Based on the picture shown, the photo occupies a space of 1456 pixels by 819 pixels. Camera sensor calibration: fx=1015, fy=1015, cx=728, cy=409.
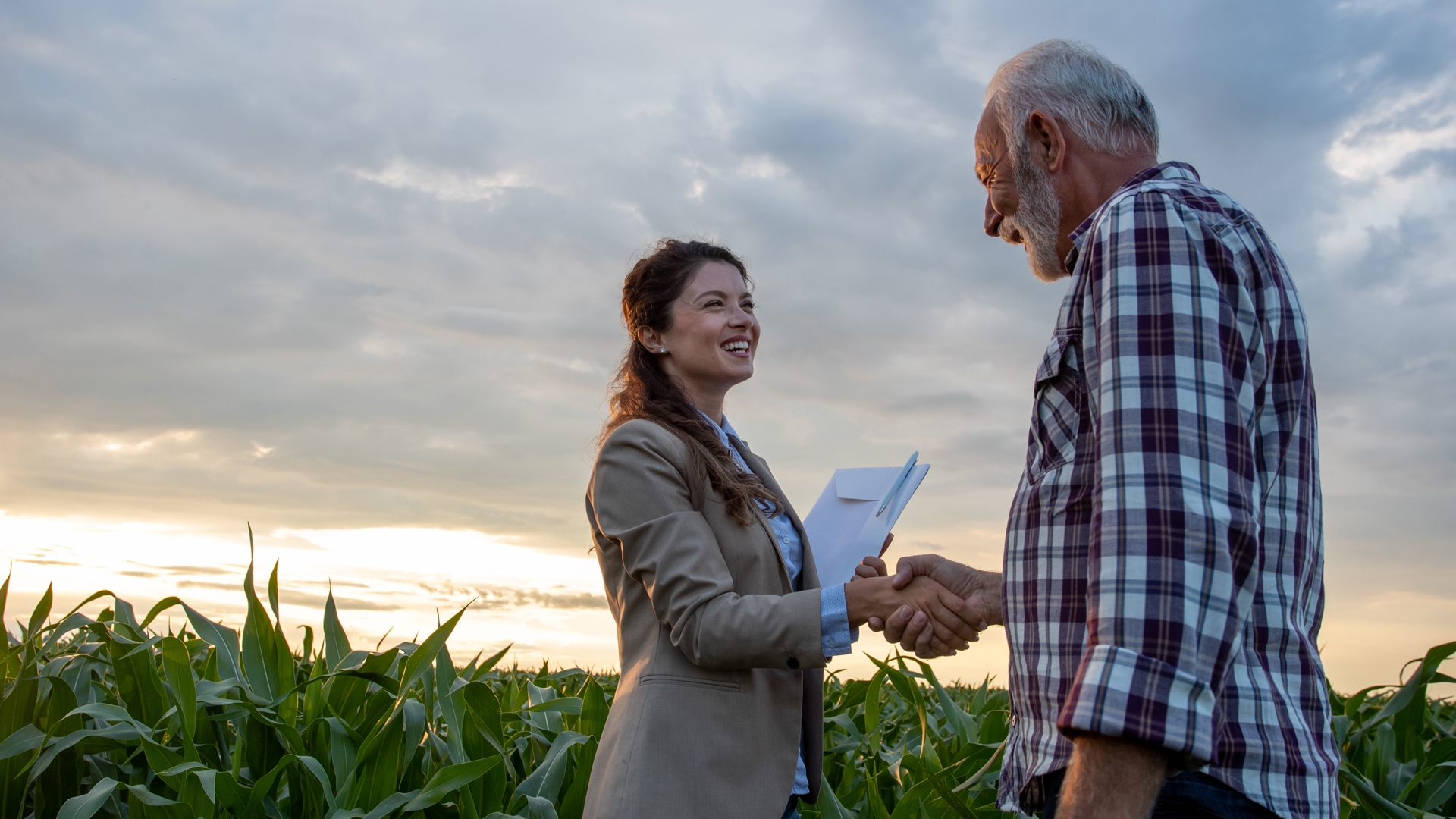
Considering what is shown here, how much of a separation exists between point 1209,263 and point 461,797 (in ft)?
6.33

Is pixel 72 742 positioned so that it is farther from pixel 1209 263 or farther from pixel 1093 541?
pixel 1209 263

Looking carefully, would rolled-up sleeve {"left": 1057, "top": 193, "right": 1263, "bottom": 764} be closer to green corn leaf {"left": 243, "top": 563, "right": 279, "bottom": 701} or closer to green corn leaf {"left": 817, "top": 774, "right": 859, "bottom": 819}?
green corn leaf {"left": 817, "top": 774, "right": 859, "bottom": 819}

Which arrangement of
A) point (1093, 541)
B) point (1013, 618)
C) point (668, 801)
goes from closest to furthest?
point (1093, 541) < point (1013, 618) < point (668, 801)

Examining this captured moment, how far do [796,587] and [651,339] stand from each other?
81 cm

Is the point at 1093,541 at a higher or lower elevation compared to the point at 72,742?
higher

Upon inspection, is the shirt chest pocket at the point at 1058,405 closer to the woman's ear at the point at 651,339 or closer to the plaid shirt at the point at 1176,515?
the plaid shirt at the point at 1176,515

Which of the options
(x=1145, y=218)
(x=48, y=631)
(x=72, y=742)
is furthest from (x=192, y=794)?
(x=1145, y=218)

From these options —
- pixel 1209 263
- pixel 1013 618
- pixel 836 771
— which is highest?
pixel 1209 263

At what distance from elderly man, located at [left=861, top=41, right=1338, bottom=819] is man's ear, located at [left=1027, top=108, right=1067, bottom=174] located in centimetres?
23

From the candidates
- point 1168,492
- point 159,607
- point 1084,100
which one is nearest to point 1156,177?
point 1084,100

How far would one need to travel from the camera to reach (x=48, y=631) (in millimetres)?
2844

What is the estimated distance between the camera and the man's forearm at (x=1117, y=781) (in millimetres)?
1129

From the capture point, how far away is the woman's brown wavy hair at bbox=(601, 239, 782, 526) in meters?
2.24

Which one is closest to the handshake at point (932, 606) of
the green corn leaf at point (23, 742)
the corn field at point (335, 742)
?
the corn field at point (335, 742)
